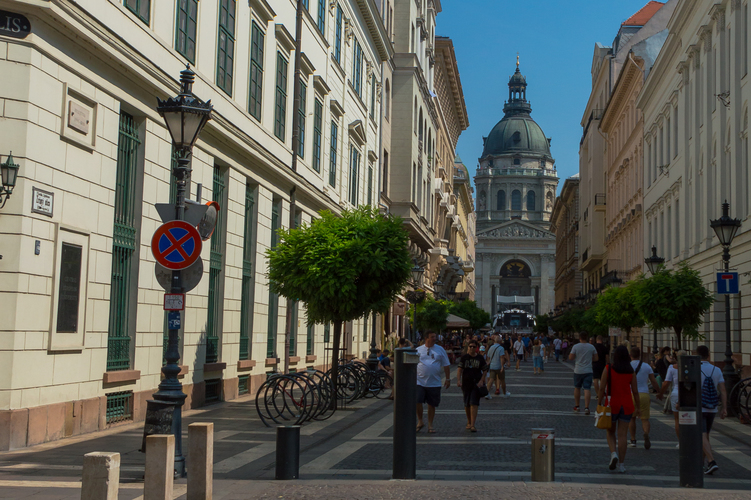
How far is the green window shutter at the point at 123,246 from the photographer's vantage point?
14.5m

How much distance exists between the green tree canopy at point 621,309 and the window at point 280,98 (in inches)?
526

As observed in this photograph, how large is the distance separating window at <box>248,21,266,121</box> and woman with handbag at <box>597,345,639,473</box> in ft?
41.8

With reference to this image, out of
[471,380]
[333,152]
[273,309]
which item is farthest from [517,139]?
[471,380]

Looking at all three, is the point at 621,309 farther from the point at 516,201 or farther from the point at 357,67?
the point at 516,201

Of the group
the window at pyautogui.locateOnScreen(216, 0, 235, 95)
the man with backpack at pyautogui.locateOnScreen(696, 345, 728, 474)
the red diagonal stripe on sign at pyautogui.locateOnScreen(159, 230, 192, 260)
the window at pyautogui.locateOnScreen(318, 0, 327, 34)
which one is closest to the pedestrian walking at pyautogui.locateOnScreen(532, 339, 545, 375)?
the window at pyautogui.locateOnScreen(318, 0, 327, 34)

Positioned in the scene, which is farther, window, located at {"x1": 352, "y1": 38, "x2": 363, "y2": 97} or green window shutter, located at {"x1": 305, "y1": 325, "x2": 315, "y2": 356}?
window, located at {"x1": 352, "y1": 38, "x2": 363, "y2": 97}

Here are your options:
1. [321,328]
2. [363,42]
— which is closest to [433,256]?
[363,42]

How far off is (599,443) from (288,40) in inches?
587

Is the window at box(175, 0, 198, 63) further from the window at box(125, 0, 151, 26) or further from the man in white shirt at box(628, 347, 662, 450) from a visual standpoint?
the man in white shirt at box(628, 347, 662, 450)

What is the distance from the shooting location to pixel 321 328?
30.4 m

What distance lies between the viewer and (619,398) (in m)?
11.0

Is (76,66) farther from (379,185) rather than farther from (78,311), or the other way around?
(379,185)

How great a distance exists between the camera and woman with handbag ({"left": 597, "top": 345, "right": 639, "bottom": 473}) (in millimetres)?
10742

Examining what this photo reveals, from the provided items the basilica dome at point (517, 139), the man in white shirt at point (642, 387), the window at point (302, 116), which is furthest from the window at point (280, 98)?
the basilica dome at point (517, 139)
